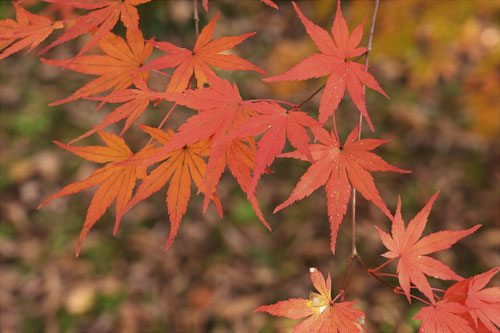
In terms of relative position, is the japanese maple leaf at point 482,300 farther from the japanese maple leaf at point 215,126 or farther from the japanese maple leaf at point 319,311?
the japanese maple leaf at point 215,126

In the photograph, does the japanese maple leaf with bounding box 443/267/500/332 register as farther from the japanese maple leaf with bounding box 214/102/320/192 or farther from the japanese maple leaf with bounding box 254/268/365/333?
the japanese maple leaf with bounding box 214/102/320/192

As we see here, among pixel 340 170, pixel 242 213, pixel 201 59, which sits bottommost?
pixel 242 213

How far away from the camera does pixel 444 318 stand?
0.71m

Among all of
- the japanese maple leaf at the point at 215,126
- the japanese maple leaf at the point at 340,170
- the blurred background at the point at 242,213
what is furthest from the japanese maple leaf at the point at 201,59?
the blurred background at the point at 242,213

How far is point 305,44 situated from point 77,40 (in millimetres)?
1736

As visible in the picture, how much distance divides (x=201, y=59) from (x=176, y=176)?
0.82ft

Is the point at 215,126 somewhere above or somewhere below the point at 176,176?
above

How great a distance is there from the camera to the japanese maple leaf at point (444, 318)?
2.29 ft

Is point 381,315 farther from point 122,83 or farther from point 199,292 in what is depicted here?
point 122,83

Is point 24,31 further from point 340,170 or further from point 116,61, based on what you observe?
point 340,170

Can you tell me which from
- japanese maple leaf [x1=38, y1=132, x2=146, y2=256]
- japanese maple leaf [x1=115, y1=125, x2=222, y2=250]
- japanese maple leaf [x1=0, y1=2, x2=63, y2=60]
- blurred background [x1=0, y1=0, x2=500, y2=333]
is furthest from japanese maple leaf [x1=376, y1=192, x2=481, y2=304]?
blurred background [x1=0, y1=0, x2=500, y2=333]

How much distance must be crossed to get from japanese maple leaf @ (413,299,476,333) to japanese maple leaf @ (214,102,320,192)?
40 cm

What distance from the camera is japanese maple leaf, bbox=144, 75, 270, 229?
2.05 ft

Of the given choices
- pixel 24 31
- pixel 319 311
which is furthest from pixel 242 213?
pixel 24 31
